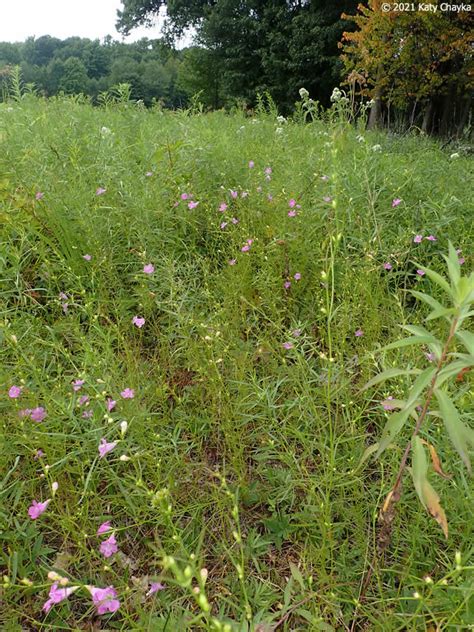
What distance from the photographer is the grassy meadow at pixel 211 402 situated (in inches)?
42.1

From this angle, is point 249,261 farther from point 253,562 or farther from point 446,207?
point 253,562

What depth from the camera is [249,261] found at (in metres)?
2.12

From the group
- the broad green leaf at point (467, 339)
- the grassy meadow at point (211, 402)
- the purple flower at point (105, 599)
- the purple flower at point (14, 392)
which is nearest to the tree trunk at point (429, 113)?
the grassy meadow at point (211, 402)

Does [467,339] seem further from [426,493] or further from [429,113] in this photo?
[429,113]

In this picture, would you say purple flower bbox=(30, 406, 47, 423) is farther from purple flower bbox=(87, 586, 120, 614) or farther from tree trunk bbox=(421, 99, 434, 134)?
tree trunk bbox=(421, 99, 434, 134)

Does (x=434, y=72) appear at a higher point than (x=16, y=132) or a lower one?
higher

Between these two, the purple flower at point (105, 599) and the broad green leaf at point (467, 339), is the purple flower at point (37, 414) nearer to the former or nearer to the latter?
the purple flower at point (105, 599)

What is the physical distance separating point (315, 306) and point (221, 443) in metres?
0.85

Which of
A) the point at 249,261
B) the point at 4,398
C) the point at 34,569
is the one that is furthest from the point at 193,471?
the point at 249,261
